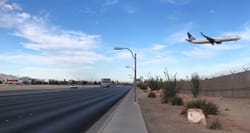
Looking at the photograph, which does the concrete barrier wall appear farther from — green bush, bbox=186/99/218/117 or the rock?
the rock

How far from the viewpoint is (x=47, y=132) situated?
15.1 meters

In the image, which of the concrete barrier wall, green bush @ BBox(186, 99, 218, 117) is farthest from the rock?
the concrete barrier wall

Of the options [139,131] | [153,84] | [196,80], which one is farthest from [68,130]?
[153,84]

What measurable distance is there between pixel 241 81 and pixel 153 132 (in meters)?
27.4

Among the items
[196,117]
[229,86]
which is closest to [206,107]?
[196,117]

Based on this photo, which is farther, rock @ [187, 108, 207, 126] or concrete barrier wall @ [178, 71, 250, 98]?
concrete barrier wall @ [178, 71, 250, 98]

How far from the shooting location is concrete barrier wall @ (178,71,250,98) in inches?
1625

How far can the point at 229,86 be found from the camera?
4688 cm

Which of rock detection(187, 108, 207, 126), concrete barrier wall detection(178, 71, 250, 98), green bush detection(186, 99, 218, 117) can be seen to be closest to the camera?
rock detection(187, 108, 207, 126)

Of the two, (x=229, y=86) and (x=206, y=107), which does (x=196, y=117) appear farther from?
(x=229, y=86)

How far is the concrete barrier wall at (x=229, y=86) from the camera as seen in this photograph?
135 ft

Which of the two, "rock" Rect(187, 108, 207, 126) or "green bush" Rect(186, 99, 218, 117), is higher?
"green bush" Rect(186, 99, 218, 117)

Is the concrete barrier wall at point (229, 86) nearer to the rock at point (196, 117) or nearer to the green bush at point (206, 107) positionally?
the green bush at point (206, 107)

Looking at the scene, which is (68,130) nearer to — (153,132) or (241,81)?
(153,132)
